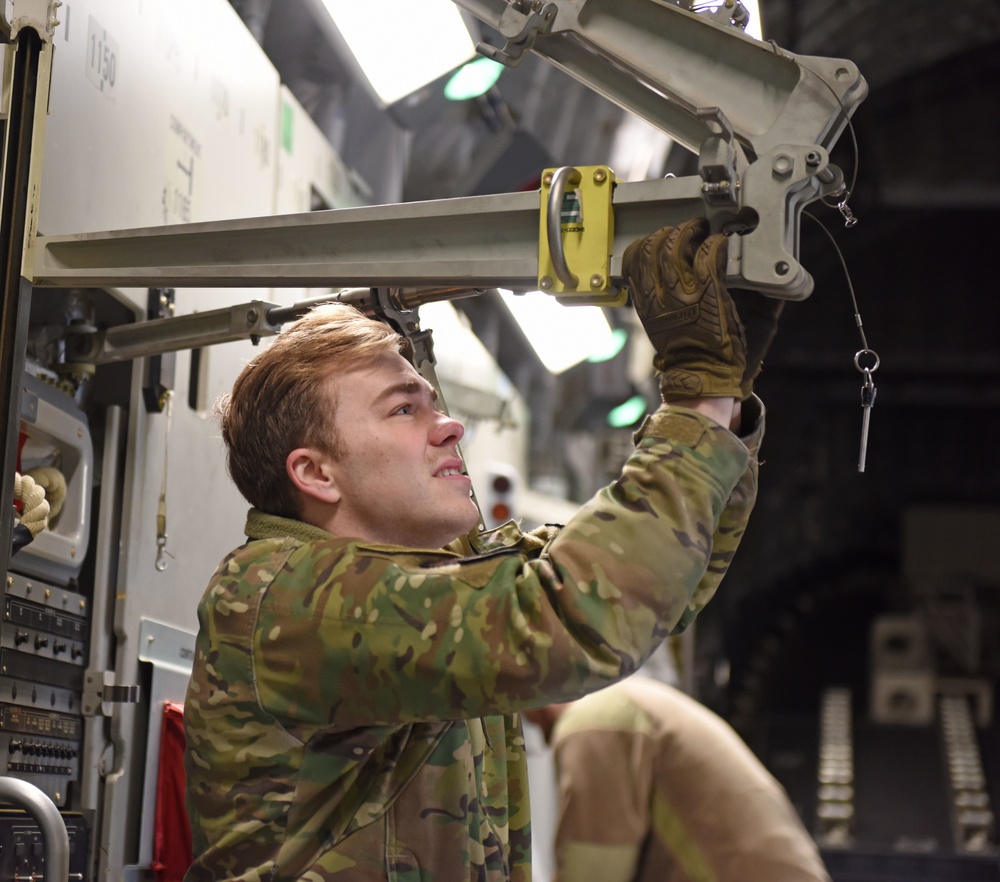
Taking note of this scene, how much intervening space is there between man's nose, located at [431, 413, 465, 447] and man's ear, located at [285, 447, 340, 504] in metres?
0.15

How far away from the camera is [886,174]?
11859mm

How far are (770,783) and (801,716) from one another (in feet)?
41.7

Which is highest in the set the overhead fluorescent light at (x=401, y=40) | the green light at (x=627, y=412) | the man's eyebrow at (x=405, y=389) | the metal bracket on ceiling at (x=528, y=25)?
the overhead fluorescent light at (x=401, y=40)

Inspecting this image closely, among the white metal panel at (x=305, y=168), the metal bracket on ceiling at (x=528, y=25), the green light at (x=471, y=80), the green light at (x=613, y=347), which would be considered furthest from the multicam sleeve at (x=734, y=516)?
the green light at (x=613, y=347)

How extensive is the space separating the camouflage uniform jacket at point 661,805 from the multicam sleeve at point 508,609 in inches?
31.1

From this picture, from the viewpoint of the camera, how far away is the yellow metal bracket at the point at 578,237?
176 cm

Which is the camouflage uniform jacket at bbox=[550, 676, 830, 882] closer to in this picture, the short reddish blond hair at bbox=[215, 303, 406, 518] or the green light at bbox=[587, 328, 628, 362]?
the short reddish blond hair at bbox=[215, 303, 406, 518]

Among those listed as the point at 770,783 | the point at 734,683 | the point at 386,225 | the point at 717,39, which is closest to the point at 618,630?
the point at 386,225

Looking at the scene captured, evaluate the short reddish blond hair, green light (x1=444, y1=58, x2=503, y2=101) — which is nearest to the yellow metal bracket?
the short reddish blond hair

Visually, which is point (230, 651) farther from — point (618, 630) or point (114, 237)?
point (114, 237)

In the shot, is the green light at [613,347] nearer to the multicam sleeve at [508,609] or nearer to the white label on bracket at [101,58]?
the white label on bracket at [101,58]

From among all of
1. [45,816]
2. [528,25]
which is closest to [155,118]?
[528,25]

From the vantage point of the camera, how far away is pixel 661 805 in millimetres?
2391

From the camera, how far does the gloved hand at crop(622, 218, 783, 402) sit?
161 centimetres
